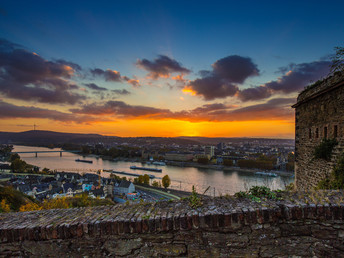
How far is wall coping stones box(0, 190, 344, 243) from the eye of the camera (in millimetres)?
1720

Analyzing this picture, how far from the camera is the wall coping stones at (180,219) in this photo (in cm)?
172

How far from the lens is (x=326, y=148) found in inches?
171

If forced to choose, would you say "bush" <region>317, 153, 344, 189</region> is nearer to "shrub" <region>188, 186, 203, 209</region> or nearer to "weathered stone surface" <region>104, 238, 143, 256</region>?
"shrub" <region>188, 186, 203, 209</region>

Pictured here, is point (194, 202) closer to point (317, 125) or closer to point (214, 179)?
point (317, 125)

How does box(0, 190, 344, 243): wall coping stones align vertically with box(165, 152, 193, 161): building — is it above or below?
above

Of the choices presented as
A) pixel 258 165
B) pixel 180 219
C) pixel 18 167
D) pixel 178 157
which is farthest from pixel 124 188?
pixel 178 157

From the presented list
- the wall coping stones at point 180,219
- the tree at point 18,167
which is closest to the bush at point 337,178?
the wall coping stones at point 180,219

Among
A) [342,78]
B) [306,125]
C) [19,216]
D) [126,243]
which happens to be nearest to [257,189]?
[126,243]

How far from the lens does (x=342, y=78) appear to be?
12.8 ft

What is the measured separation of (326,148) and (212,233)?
400 centimetres

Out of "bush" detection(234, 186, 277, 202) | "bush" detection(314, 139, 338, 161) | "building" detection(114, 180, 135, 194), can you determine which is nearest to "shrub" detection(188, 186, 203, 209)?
"bush" detection(234, 186, 277, 202)

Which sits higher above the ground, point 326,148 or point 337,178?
point 326,148

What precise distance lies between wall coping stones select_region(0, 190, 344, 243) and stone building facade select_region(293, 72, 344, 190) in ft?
9.53

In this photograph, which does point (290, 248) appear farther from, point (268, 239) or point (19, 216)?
point (19, 216)
